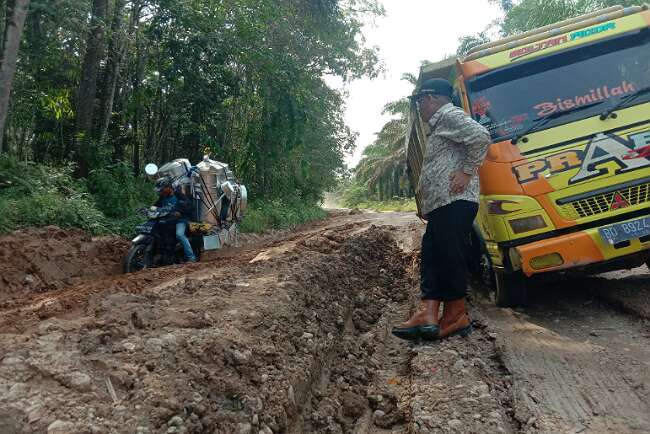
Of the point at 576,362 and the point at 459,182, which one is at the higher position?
the point at 459,182

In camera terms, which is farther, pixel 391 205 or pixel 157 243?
pixel 391 205

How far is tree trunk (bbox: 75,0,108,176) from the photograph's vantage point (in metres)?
9.98

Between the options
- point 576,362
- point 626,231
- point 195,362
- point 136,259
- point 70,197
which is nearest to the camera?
point 195,362

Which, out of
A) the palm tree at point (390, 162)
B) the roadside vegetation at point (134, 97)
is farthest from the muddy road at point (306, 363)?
the palm tree at point (390, 162)

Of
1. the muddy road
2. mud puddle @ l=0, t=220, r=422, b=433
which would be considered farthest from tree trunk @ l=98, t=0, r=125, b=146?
mud puddle @ l=0, t=220, r=422, b=433

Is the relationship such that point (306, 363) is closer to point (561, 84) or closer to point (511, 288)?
point (511, 288)

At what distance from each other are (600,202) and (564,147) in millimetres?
541

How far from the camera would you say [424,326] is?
3.80m

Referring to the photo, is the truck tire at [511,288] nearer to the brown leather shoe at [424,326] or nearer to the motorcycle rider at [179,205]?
the brown leather shoe at [424,326]

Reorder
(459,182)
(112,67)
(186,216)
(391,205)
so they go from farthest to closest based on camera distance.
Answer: (391,205) → (112,67) → (186,216) → (459,182)

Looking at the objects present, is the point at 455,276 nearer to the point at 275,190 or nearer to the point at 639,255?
the point at 639,255

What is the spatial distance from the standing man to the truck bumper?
2.28 feet

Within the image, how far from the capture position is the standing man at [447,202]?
12.4 ft

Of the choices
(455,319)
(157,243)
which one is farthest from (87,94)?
(455,319)
